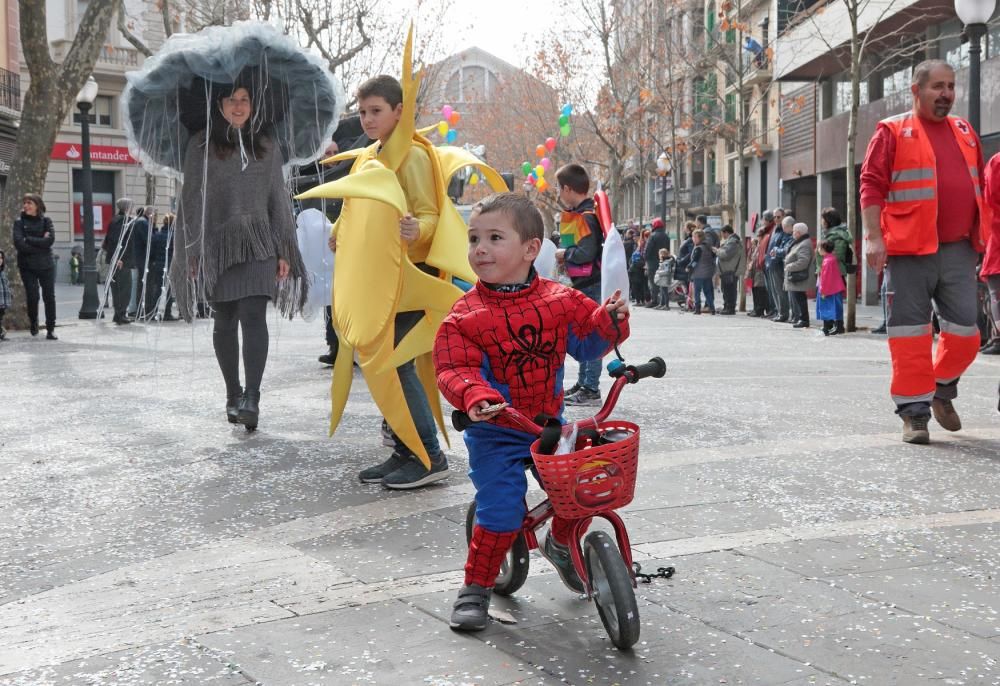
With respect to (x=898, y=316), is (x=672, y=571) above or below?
below

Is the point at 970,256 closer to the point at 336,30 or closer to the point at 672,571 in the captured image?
the point at 672,571

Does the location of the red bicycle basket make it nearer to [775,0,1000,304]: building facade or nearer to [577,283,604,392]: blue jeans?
[577,283,604,392]: blue jeans

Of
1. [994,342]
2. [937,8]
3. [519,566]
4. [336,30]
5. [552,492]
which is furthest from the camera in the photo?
[336,30]

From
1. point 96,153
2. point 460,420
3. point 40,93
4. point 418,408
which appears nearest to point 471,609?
point 460,420

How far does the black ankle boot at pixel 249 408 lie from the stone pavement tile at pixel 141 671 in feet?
11.6

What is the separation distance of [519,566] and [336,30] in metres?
25.1

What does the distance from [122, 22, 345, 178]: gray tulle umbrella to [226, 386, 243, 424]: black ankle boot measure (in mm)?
1297

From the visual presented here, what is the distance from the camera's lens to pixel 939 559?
3.89 m

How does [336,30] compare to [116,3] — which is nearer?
[116,3]

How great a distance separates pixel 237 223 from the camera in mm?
6613

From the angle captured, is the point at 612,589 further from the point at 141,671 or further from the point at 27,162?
the point at 27,162

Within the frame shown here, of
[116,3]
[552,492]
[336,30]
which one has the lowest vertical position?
[552,492]

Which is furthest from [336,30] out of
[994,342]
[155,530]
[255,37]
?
[155,530]

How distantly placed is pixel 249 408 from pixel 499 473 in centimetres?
356
